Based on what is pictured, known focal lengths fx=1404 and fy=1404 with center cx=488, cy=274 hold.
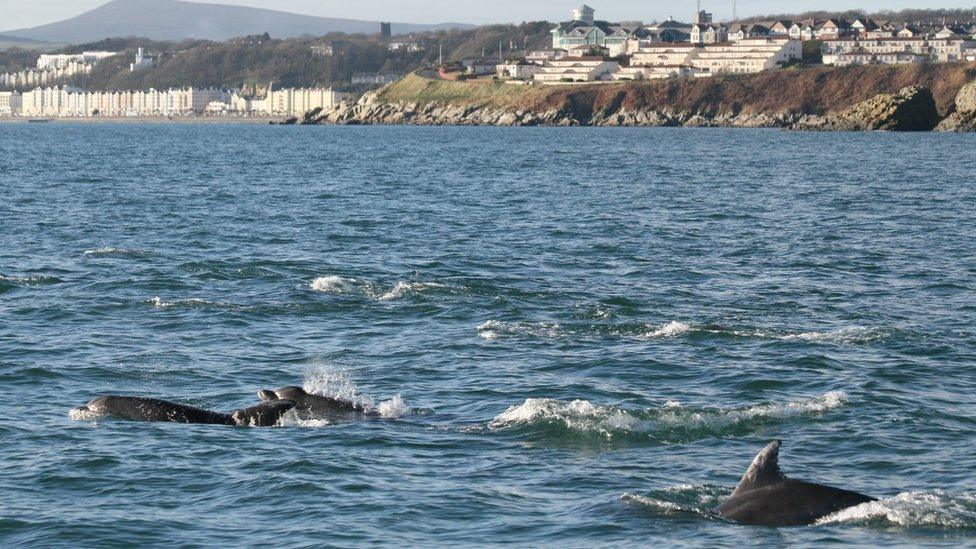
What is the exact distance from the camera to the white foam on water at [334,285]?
40906mm

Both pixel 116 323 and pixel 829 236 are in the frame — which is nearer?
pixel 116 323

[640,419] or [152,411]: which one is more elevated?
[152,411]

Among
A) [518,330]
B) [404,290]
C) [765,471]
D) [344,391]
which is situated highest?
[765,471]

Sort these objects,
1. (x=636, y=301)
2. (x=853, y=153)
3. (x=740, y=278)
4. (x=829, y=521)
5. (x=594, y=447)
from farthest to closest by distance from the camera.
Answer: (x=853, y=153)
(x=740, y=278)
(x=636, y=301)
(x=594, y=447)
(x=829, y=521)

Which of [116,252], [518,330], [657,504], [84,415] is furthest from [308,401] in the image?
[116,252]

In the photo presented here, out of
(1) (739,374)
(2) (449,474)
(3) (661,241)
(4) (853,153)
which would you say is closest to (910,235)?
(3) (661,241)

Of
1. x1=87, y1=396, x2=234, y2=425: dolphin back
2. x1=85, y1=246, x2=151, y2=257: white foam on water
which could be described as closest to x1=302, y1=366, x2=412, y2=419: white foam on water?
x1=87, y1=396, x2=234, y2=425: dolphin back

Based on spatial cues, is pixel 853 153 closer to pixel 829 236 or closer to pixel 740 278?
pixel 829 236

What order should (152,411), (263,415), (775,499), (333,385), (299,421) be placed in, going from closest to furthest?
(775,499) → (263,415) → (299,421) → (152,411) → (333,385)

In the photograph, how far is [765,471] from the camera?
62.7ft

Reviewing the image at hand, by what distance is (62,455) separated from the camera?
74.1 ft

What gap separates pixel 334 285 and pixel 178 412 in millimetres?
16896

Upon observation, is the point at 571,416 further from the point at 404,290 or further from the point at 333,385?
the point at 404,290

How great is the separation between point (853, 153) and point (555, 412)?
12416 centimetres
